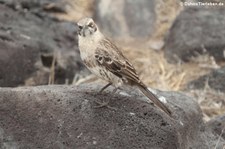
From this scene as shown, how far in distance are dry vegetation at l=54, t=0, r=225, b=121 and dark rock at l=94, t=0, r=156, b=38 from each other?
182 mm

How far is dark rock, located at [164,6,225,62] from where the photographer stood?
11.0 meters

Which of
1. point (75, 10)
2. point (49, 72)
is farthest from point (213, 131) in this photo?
point (75, 10)

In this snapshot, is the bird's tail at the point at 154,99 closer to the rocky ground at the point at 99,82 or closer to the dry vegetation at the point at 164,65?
the rocky ground at the point at 99,82

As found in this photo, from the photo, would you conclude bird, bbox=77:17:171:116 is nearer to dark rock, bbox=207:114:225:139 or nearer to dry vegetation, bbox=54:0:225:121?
dark rock, bbox=207:114:225:139

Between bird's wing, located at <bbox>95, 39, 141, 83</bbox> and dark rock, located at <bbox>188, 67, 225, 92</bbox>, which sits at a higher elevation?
bird's wing, located at <bbox>95, 39, 141, 83</bbox>

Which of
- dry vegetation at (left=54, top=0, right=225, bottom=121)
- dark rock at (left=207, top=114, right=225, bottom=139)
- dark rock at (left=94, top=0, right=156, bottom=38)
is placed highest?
dark rock at (left=94, top=0, right=156, bottom=38)

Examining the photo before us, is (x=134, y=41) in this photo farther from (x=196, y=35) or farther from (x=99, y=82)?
(x=99, y=82)

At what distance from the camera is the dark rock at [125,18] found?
12.6m

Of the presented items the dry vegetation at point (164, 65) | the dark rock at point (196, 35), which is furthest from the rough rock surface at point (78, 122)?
the dark rock at point (196, 35)

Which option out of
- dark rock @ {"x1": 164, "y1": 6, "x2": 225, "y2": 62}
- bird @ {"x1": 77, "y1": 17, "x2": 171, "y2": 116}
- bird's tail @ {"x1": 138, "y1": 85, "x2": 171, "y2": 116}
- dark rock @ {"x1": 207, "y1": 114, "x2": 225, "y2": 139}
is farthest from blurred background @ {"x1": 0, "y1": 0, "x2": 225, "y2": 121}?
bird's tail @ {"x1": 138, "y1": 85, "x2": 171, "y2": 116}

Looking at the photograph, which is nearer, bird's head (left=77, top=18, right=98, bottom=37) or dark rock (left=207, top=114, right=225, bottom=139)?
bird's head (left=77, top=18, right=98, bottom=37)

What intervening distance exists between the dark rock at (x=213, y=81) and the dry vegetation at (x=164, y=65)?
11 centimetres

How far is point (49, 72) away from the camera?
31.4ft

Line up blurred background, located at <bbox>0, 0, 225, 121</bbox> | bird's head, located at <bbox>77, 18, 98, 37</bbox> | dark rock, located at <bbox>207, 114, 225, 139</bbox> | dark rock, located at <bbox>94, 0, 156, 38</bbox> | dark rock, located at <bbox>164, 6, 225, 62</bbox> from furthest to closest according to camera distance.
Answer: dark rock, located at <bbox>94, 0, 156, 38</bbox> → dark rock, located at <bbox>164, 6, 225, 62</bbox> → blurred background, located at <bbox>0, 0, 225, 121</bbox> → dark rock, located at <bbox>207, 114, 225, 139</bbox> → bird's head, located at <bbox>77, 18, 98, 37</bbox>
